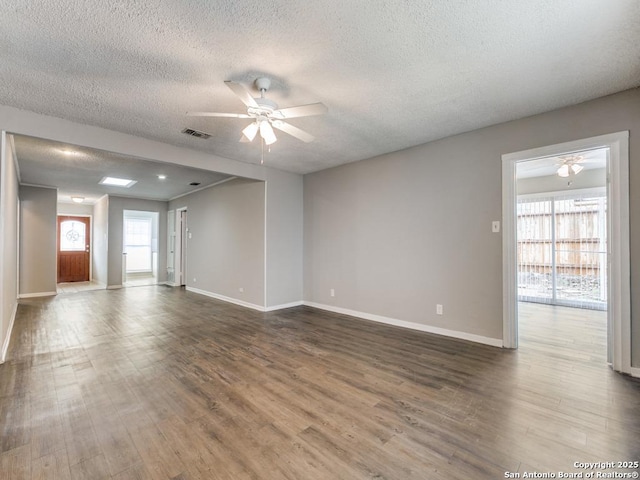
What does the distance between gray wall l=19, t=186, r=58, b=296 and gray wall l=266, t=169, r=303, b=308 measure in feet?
18.8

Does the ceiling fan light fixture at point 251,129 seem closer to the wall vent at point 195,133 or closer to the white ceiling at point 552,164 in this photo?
the wall vent at point 195,133

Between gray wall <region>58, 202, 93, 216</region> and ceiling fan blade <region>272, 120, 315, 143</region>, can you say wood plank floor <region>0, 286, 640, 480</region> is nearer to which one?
ceiling fan blade <region>272, 120, 315, 143</region>

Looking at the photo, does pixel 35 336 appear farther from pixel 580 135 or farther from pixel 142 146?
pixel 580 135

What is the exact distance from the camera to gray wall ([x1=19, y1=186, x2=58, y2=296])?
6.61 meters

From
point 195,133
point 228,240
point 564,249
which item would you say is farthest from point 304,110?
point 564,249

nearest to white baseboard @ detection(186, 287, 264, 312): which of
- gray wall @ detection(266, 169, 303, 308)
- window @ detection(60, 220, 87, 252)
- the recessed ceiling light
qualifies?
gray wall @ detection(266, 169, 303, 308)

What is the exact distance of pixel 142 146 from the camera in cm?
377

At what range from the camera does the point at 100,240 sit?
8641 mm

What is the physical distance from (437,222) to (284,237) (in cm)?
278

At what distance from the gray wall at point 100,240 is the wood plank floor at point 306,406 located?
4719 mm

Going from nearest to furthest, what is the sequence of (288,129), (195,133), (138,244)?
1. (288,129)
2. (195,133)
3. (138,244)

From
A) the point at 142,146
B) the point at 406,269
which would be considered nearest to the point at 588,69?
the point at 406,269

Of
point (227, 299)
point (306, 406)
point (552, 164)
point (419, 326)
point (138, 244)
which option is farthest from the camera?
point (138, 244)

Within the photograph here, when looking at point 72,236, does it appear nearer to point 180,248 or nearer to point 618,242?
point 180,248
